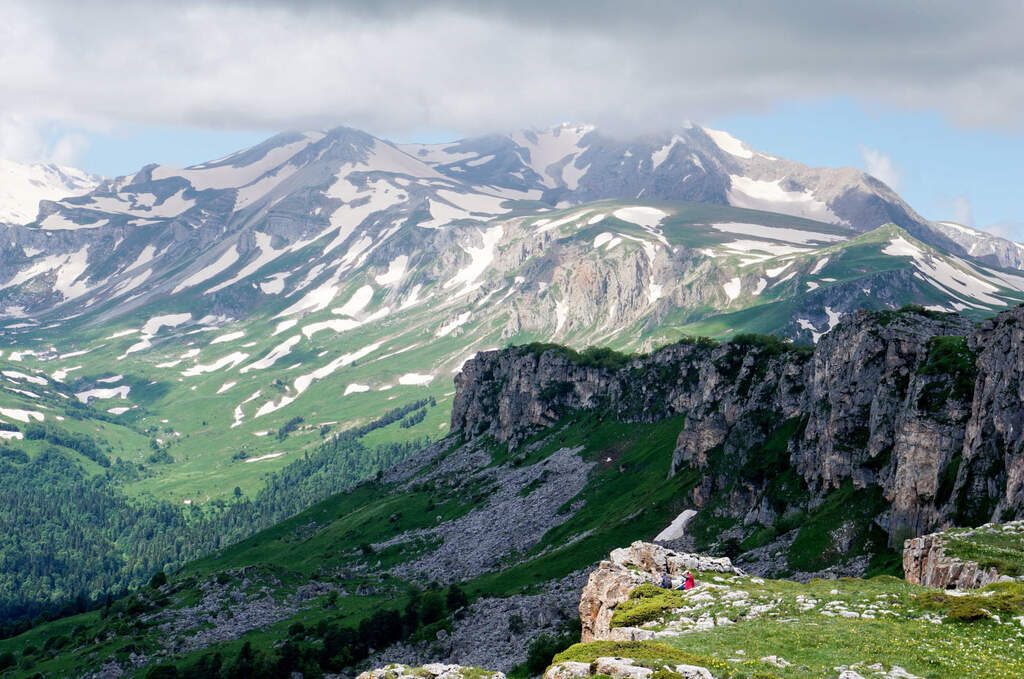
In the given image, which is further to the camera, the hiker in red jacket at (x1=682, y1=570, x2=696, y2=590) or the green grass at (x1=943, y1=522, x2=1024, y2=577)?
the hiker in red jacket at (x1=682, y1=570, x2=696, y2=590)

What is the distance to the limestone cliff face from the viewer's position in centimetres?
8725

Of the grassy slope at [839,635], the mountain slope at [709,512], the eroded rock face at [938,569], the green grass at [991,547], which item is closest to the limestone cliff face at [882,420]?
the mountain slope at [709,512]

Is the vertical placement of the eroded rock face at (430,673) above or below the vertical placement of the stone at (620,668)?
below

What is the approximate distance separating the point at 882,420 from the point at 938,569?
4838 centimetres

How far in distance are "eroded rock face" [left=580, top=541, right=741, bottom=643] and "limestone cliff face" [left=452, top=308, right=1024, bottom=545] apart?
30.2 m

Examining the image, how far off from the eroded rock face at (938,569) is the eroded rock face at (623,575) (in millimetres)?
13545

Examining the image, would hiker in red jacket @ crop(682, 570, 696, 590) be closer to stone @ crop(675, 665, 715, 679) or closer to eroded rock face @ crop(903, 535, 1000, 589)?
eroded rock face @ crop(903, 535, 1000, 589)

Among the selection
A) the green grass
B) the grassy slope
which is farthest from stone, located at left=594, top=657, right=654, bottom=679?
the green grass

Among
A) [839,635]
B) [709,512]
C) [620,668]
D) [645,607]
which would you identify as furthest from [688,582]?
[709,512]

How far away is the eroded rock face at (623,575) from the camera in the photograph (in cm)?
6475

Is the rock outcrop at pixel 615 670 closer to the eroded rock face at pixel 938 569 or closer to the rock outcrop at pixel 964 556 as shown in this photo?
the eroded rock face at pixel 938 569

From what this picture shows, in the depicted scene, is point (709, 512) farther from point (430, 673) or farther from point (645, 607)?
point (430, 673)

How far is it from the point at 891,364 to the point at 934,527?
3058 cm

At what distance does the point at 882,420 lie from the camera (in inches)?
4309
